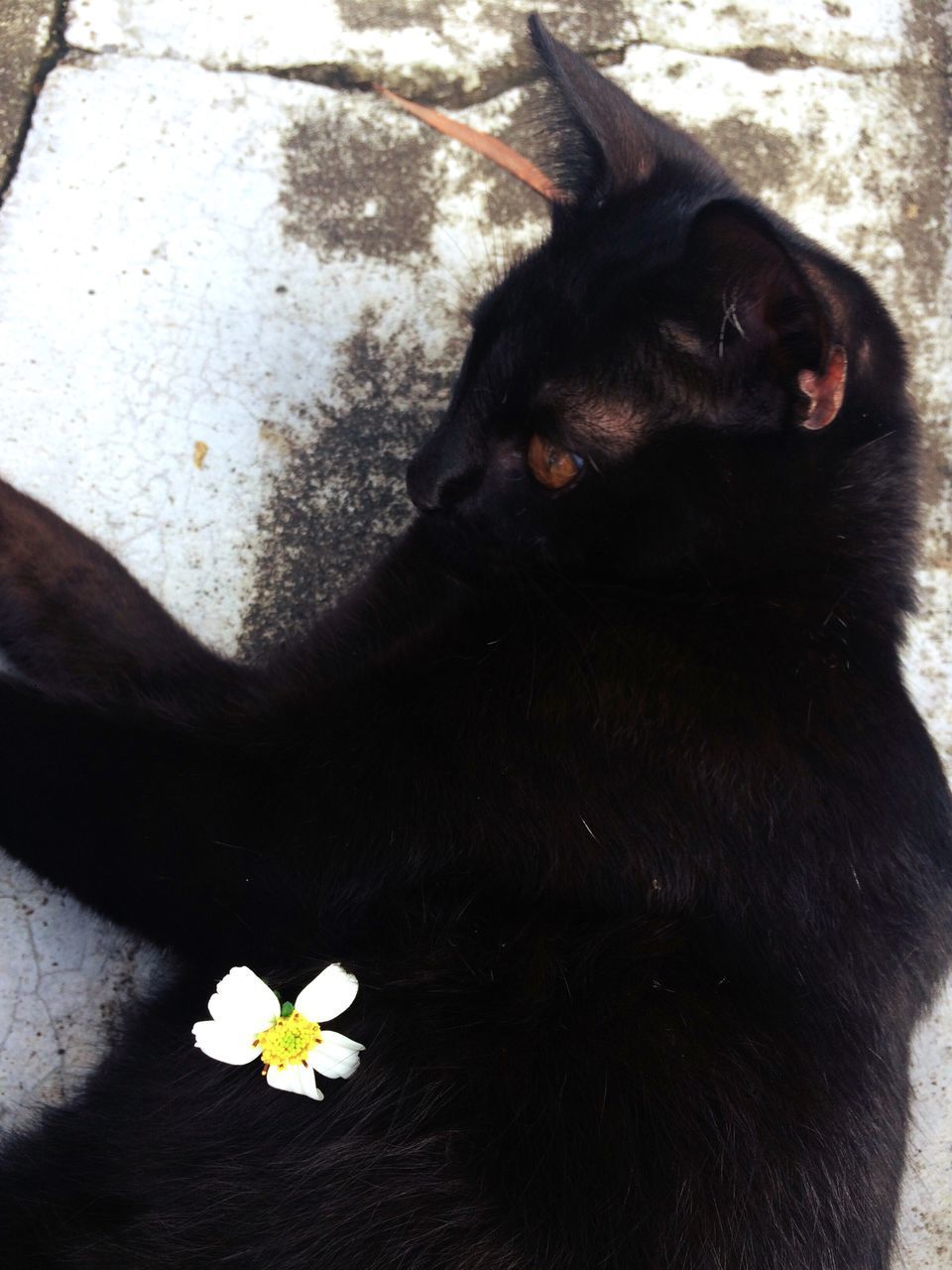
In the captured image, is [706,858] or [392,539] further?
[392,539]

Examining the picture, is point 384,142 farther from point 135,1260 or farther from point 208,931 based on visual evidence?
point 135,1260

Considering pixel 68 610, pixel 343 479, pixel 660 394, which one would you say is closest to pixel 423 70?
pixel 343 479

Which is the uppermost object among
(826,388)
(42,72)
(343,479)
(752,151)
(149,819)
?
(752,151)

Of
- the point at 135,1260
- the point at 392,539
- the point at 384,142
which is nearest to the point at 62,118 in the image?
the point at 384,142

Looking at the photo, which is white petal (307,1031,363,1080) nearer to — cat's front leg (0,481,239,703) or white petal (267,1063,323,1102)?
white petal (267,1063,323,1102)

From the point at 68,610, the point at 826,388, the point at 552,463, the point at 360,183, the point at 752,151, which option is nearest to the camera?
the point at 826,388

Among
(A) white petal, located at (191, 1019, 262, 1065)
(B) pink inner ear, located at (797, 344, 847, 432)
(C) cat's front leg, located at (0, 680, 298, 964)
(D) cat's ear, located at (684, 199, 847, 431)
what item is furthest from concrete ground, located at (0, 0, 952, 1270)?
(B) pink inner ear, located at (797, 344, 847, 432)

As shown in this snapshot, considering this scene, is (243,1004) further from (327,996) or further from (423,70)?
(423,70)
